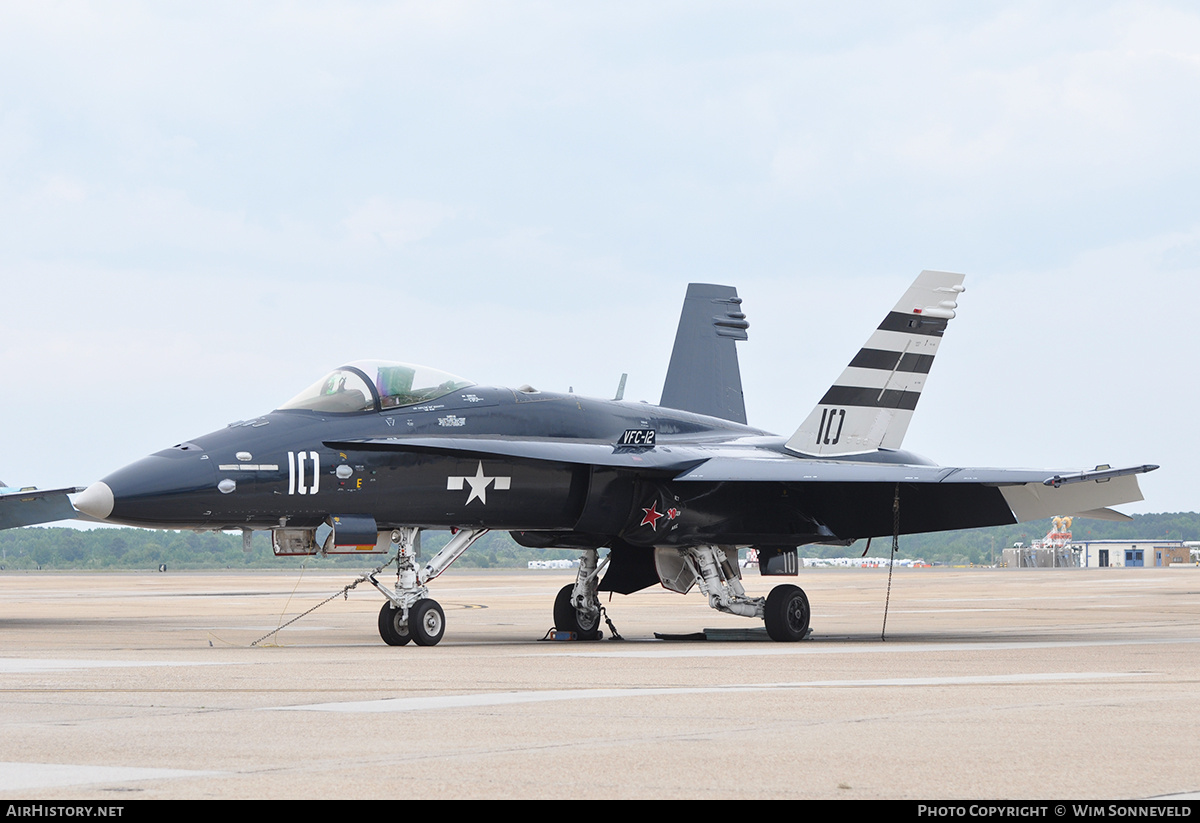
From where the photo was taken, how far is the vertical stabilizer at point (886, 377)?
65.9 feet

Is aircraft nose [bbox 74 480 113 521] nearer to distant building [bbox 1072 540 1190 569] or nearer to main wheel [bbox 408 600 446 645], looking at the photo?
main wheel [bbox 408 600 446 645]

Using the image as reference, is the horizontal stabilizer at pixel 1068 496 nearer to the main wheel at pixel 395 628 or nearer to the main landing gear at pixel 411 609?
the main landing gear at pixel 411 609

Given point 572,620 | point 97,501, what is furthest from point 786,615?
point 97,501

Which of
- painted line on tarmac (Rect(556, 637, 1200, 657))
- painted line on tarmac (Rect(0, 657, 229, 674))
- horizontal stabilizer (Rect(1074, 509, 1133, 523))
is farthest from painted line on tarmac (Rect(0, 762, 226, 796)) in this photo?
horizontal stabilizer (Rect(1074, 509, 1133, 523))

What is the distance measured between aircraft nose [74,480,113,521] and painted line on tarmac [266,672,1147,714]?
6.12 m

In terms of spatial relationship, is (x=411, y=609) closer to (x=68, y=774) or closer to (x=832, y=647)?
(x=832, y=647)

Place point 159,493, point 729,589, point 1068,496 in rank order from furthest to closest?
1. point 729,589
2. point 1068,496
3. point 159,493

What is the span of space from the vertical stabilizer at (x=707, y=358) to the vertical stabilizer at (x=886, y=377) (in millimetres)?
5576

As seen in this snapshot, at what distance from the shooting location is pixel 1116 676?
11.0 meters

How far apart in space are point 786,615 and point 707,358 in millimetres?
8594

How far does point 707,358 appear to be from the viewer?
2583cm
